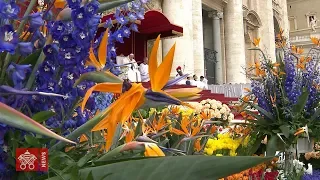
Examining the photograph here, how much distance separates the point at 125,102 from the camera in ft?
2.32

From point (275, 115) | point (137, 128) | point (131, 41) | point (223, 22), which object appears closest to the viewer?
point (137, 128)

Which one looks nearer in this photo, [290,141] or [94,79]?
[94,79]

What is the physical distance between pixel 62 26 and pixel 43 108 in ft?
0.53

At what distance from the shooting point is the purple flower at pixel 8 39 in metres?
0.66

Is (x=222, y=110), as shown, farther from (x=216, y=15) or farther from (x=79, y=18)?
(x=216, y=15)

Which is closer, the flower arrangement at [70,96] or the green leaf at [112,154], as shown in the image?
the flower arrangement at [70,96]

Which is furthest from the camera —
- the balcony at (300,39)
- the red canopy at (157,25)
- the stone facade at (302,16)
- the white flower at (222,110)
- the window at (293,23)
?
the window at (293,23)

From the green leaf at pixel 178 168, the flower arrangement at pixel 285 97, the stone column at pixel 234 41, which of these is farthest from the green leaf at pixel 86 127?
the stone column at pixel 234 41

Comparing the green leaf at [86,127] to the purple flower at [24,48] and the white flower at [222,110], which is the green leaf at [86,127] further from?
the white flower at [222,110]

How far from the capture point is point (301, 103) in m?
2.06

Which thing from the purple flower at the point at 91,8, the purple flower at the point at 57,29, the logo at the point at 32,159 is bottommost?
the logo at the point at 32,159

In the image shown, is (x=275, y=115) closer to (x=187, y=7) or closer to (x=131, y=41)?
(x=131, y=41)

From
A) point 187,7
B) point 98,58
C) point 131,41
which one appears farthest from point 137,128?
point 187,7

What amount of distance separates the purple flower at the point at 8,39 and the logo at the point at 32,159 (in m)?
0.16
